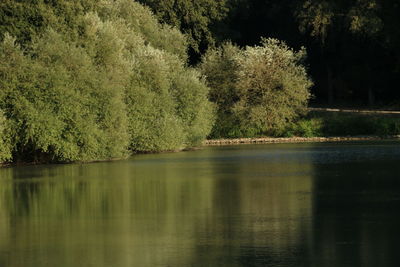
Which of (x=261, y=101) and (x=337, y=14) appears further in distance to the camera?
(x=337, y=14)

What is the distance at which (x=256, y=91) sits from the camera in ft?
245

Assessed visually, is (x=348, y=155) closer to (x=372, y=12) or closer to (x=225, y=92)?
(x=225, y=92)

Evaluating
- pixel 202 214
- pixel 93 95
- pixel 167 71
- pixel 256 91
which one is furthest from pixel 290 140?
pixel 202 214

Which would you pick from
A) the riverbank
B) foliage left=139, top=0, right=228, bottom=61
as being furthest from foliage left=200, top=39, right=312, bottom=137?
foliage left=139, top=0, right=228, bottom=61

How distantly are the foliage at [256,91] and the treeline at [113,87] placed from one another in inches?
3.2

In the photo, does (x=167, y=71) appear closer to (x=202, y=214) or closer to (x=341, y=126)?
(x=341, y=126)

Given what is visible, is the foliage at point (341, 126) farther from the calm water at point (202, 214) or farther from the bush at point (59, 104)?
the calm water at point (202, 214)

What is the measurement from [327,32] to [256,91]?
16308 millimetres

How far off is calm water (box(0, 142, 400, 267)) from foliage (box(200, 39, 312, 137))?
26973 mm

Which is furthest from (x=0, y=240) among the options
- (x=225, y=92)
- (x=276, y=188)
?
(x=225, y=92)

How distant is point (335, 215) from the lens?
81.4ft

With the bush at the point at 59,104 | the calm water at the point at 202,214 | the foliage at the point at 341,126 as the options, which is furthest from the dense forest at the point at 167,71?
the calm water at the point at 202,214

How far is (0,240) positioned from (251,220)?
6.41 m

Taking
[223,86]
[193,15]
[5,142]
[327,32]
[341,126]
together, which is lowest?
[5,142]
